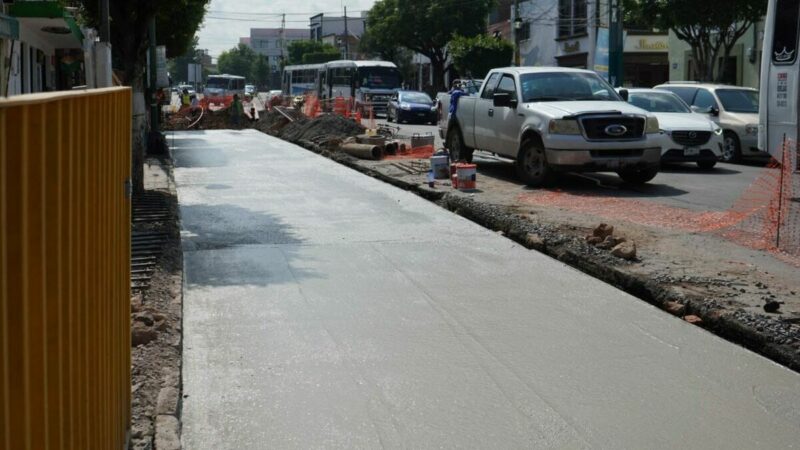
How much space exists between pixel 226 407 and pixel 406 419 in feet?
3.26

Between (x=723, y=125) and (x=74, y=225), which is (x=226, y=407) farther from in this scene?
(x=723, y=125)

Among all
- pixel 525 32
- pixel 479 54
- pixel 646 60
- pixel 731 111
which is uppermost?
pixel 525 32

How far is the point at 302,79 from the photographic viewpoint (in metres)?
64.1

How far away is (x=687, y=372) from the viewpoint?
6105 millimetres

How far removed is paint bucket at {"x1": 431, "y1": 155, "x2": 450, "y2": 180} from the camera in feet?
53.3

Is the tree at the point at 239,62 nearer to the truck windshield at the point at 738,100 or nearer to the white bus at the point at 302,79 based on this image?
the white bus at the point at 302,79

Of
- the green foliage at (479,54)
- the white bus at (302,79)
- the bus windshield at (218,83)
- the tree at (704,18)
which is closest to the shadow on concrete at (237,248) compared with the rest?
the tree at (704,18)

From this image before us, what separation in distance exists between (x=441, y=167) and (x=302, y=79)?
49.0 m

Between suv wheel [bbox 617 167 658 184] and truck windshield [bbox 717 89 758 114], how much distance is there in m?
6.14

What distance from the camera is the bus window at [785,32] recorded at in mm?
13352

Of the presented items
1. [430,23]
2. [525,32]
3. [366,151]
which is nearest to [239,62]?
[430,23]

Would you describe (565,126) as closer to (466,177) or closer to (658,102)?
(466,177)

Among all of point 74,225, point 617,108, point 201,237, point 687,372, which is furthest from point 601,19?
point 74,225

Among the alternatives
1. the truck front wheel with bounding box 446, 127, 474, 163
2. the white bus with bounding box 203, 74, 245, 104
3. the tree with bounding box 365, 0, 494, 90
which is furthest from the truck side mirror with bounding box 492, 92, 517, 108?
the white bus with bounding box 203, 74, 245, 104
